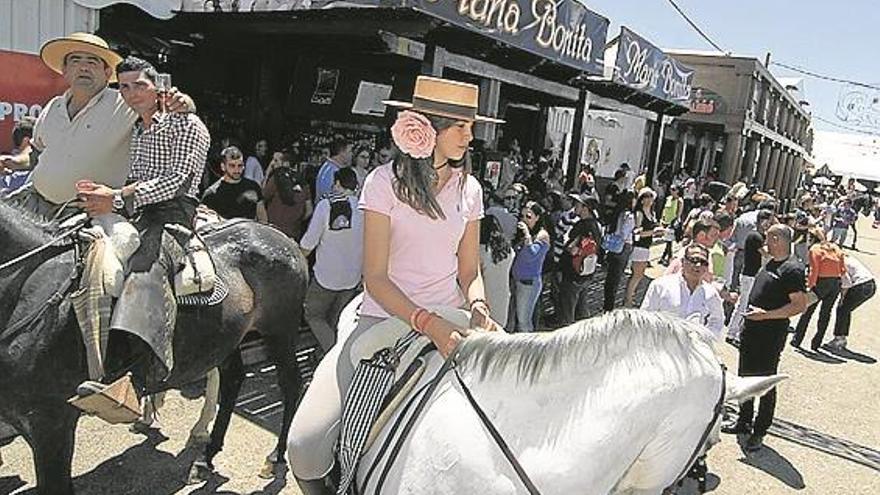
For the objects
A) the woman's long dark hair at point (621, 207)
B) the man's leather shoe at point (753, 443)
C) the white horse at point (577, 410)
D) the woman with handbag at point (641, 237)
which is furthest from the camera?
the woman with handbag at point (641, 237)

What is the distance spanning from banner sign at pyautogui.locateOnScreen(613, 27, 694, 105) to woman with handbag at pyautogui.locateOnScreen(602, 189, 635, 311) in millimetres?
3356

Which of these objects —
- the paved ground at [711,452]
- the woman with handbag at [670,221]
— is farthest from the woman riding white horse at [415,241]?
the woman with handbag at [670,221]

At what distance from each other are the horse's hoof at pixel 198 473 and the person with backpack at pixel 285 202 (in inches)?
120

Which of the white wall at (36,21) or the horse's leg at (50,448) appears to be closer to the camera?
the horse's leg at (50,448)

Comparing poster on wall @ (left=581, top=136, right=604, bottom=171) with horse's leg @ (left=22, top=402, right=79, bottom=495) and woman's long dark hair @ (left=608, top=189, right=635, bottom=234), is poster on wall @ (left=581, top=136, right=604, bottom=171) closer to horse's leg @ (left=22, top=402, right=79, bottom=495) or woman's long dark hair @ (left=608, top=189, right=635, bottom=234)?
woman's long dark hair @ (left=608, top=189, right=635, bottom=234)

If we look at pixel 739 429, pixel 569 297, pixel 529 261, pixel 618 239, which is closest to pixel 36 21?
pixel 529 261

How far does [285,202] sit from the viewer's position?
7191 mm

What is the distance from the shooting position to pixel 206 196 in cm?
630

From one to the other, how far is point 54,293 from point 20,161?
1412 mm

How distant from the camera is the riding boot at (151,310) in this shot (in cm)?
329

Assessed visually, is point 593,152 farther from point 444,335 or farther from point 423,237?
point 444,335

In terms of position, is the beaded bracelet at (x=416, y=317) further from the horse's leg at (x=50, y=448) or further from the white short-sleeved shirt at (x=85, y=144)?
the white short-sleeved shirt at (x=85, y=144)

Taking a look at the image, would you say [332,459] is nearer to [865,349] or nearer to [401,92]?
[401,92]

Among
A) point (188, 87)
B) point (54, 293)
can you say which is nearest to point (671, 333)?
point (54, 293)
